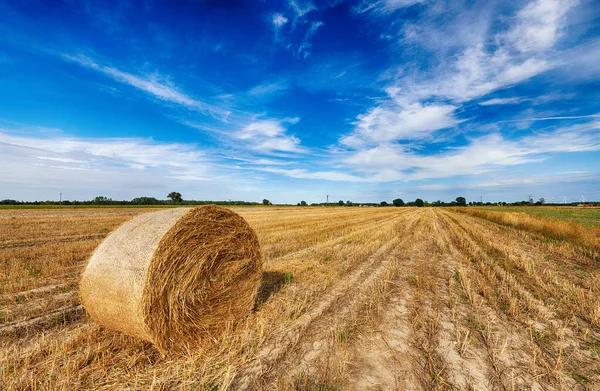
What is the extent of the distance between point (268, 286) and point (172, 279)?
264cm

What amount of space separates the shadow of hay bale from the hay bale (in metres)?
0.49

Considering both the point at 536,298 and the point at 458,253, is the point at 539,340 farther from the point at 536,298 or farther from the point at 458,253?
the point at 458,253

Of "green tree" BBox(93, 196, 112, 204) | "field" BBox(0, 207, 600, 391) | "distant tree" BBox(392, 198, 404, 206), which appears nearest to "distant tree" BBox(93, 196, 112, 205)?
"green tree" BBox(93, 196, 112, 204)

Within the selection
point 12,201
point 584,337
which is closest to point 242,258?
point 584,337

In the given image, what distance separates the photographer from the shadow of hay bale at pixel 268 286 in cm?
563

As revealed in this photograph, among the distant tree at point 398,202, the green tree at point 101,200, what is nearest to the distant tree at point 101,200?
the green tree at point 101,200

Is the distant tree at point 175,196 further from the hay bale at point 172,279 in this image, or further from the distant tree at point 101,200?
the hay bale at point 172,279

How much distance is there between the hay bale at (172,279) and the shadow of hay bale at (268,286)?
19.4 inches

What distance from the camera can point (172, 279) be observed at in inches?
162

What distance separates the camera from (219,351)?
376cm

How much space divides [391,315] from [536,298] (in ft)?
11.0

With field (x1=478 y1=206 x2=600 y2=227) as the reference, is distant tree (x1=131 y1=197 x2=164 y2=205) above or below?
above

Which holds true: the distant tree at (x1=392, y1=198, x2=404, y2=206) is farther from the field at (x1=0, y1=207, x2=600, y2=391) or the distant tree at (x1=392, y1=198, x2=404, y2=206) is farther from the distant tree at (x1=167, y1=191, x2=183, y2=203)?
the field at (x1=0, y1=207, x2=600, y2=391)

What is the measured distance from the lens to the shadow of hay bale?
222 inches
